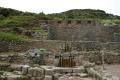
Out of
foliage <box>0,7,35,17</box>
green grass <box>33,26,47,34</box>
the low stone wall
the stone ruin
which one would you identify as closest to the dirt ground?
the stone ruin

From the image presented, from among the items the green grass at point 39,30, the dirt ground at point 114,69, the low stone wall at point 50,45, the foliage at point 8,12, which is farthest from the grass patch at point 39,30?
the dirt ground at point 114,69

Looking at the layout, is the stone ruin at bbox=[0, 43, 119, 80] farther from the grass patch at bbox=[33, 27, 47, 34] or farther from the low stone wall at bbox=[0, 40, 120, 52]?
the grass patch at bbox=[33, 27, 47, 34]

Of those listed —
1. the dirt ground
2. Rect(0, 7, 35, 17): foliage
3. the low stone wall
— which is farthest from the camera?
Rect(0, 7, 35, 17): foliage

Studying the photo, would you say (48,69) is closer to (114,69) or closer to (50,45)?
(114,69)

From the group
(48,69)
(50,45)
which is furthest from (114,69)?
(48,69)

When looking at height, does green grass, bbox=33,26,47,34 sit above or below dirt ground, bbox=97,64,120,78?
above

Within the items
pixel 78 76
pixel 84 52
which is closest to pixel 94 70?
pixel 78 76

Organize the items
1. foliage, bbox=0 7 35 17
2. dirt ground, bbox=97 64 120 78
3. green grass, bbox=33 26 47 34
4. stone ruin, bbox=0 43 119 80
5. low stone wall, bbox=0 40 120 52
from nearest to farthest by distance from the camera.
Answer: stone ruin, bbox=0 43 119 80 < dirt ground, bbox=97 64 120 78 < low stone wall, bbox=0 40 120 52 < green grass, bbox=33 26 47 34 < foliage, bbox=0 7 35 17

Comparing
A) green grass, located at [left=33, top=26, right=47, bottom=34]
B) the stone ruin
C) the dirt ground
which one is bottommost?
the dirt ground

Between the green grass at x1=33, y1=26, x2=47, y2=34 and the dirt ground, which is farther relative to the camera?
the green grass at x1=33, y1=26, x2=47, y2=34

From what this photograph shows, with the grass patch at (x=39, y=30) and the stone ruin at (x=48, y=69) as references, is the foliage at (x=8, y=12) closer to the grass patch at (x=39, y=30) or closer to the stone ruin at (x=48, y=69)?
the grass patch at (x=39, y=30)

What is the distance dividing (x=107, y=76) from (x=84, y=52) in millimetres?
6966

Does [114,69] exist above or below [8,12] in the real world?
below

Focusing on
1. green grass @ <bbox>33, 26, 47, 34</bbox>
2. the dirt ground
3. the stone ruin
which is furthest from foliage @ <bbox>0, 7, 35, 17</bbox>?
the stone ruin
